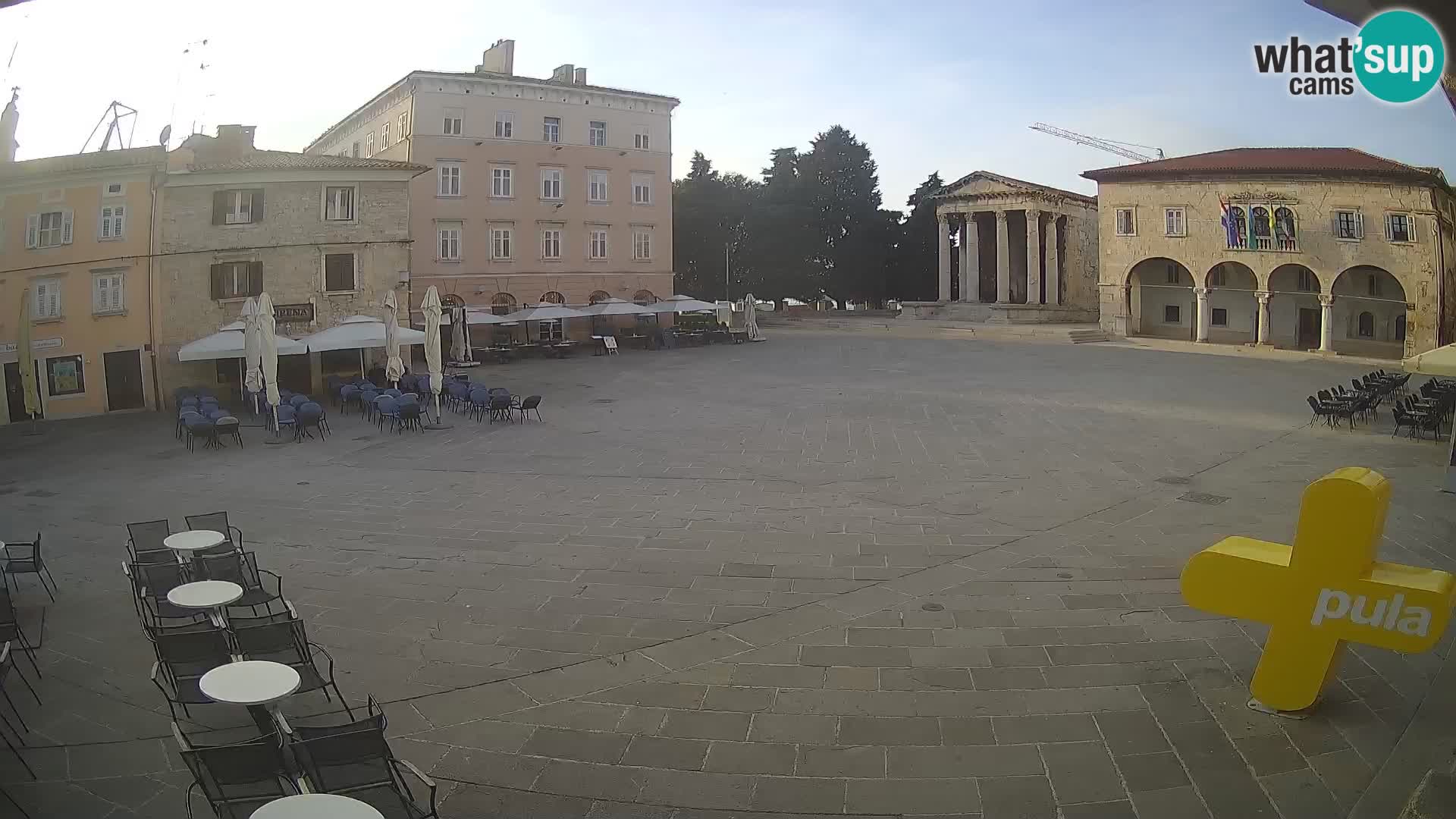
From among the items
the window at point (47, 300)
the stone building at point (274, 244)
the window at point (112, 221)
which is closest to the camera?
the window at point (47, 300)

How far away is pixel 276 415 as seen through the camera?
17.4m

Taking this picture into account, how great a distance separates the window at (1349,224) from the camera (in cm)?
3303

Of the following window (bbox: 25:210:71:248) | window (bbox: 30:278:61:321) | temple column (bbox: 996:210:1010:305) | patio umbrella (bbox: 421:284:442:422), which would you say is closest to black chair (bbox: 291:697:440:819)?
patio umbrella (bbox: 421:284:442:422)

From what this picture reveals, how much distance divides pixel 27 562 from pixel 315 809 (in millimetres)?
6033

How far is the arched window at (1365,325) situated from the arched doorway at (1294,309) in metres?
2.30

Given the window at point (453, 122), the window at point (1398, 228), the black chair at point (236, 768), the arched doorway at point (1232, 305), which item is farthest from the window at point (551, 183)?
the black chair at point (236, 768)

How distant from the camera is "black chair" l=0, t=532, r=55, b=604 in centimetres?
832

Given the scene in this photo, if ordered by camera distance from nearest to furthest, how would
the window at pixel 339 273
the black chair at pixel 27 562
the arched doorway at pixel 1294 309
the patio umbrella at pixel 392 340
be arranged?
the black chair at pixel 27 562, the patio umbrella at pixel 392 340, the window at pixel 339 273, the arched doorway at pixel 1294 309

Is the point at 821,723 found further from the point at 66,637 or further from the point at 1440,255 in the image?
the point at 1440,255

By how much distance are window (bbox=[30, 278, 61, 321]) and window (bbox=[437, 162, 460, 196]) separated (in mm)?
20092

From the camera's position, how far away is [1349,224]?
3369 cm

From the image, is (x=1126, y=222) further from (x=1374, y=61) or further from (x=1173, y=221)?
(x=1374, y=61)

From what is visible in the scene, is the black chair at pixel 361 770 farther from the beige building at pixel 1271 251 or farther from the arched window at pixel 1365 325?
the arched window at pixel 1365 325

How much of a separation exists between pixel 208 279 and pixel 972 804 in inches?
916
